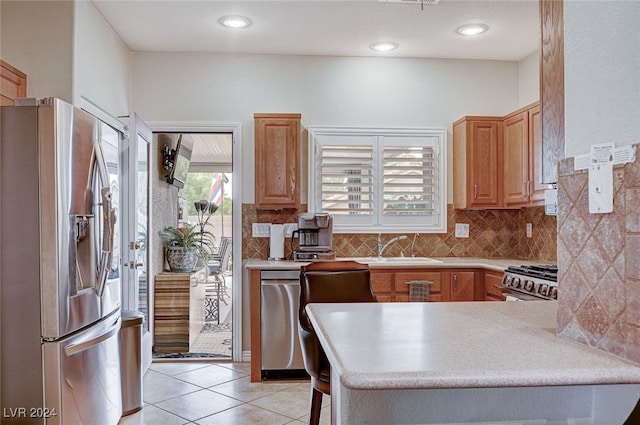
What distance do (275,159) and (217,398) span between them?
75.9 inches

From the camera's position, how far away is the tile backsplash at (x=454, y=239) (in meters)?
4.41

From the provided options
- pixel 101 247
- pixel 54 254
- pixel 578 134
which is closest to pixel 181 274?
pixel 101 247

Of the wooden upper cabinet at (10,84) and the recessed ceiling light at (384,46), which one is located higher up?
the recessed ceiling light at (384,46)

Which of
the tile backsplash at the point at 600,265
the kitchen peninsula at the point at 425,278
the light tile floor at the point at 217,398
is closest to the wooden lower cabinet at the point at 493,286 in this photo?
the kitchen peninsula at the point at 425,278

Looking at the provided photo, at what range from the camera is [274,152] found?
4172 millimetres

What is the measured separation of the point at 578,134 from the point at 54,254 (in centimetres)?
219

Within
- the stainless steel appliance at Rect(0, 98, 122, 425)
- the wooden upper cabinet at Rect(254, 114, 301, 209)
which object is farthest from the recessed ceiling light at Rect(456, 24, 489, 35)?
the stainless steel appliance at Rect(0, 98, 122, 425)

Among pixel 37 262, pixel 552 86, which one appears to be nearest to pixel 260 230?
pixel 37 262

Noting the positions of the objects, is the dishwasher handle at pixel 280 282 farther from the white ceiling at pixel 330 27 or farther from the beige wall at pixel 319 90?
the white ceiling at pixel 330 27

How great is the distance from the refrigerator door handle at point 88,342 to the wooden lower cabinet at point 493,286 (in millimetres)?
2686

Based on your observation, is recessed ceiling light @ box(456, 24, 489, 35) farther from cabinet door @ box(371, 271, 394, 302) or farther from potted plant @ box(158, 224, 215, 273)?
potted plant @ box(158, 224, 215, 273)

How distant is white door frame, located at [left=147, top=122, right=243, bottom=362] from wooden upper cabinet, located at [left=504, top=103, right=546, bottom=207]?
233cm

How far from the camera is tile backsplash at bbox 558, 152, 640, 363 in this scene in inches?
44.6

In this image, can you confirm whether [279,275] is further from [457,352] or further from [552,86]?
[457,352]
